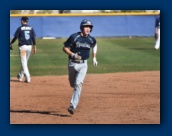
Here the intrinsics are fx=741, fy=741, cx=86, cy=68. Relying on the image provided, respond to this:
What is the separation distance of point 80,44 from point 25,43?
1507 mm

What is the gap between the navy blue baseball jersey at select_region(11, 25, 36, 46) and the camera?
10.7m

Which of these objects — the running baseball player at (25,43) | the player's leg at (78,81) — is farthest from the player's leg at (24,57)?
the player's leg at (78,81)

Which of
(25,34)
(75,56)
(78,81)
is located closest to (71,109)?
(78,81)

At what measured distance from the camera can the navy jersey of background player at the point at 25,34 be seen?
10.7 m

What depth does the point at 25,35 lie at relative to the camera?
11008 mm

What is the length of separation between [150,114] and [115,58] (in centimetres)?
268

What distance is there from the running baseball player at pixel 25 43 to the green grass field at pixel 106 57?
0.09 m

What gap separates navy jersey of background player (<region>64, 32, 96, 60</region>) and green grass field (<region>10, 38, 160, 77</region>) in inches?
20.8

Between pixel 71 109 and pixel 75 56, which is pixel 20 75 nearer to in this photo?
pixel 71 109

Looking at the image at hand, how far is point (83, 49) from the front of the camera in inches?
393

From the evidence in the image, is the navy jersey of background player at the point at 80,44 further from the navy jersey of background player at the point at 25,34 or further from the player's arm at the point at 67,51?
the navy jersey of background player at the point at 25,34

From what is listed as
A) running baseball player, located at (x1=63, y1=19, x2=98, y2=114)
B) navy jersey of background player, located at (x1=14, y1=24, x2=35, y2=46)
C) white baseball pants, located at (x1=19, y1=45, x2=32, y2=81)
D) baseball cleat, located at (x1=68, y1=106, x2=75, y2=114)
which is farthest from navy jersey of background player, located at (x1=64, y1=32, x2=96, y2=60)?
white baseball pants, located at (x1=19, y1=45, x2=32, y2=81)

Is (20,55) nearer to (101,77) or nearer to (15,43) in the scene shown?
(15,43)

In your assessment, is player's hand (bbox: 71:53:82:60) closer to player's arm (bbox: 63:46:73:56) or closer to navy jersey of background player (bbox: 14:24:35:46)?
player's arm (bbox: 63:46:73:56)
